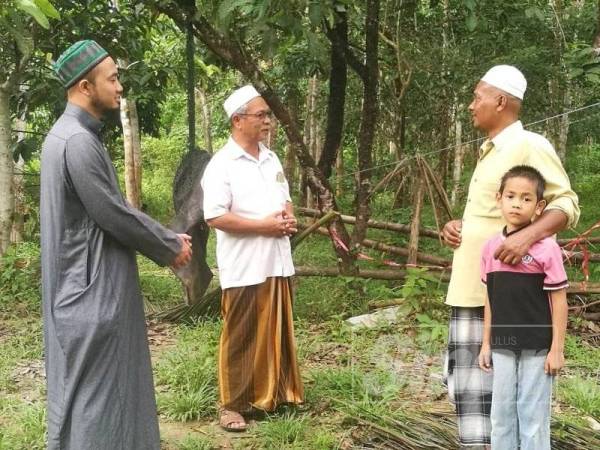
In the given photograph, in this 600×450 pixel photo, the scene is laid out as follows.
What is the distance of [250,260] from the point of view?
129 inches

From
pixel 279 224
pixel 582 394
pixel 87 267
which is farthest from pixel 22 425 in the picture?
pixel 582 394

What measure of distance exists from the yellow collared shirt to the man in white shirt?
99 centimetres

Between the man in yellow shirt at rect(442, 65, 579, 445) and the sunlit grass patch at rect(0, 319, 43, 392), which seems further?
the sunlit grass patch at rect(0, 319, 43, 392)

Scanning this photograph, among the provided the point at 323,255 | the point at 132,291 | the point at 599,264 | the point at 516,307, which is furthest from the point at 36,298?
the point at 599,264

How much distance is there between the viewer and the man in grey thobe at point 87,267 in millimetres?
2316

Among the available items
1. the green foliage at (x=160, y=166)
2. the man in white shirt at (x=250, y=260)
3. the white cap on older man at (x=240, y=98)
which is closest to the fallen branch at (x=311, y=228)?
the man in white shirt at (x=250, y=260)

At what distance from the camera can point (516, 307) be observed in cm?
230

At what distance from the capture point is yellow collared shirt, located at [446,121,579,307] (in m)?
2.42

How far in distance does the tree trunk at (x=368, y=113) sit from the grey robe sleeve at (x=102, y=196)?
292cm

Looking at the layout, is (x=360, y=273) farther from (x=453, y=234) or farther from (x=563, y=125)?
(x=563, y=125)

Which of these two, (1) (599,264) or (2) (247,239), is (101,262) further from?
(1) (599,264)

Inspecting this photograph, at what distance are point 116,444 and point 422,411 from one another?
157 cm

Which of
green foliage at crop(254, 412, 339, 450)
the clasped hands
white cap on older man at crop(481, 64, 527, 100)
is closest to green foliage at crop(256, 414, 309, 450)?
green foliage at crop(254, 412, 339, 450)

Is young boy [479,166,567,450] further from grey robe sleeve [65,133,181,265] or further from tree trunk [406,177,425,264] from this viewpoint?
tree trunk [406,177,425,264]
